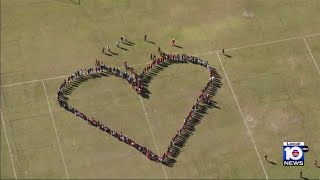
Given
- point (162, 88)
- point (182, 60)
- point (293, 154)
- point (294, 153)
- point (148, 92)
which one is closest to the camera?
point (293, 154)

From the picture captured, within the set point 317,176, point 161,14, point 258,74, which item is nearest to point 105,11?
point 161,14

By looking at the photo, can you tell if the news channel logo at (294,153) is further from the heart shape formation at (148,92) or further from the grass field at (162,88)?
the heart shape formation at (148,92)

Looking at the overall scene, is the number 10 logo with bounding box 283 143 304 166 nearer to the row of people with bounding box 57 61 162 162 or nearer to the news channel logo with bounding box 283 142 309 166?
the news channel logo with bounding box 283 142 309 166

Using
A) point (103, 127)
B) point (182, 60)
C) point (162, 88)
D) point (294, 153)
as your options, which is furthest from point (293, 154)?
point (103, 127)

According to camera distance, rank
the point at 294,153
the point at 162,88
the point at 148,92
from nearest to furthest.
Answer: the point at 294,153
the point at 148,92
the point at 162,88

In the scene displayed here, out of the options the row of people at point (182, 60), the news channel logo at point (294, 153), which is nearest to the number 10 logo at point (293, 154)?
the news channel logo at point (294, 153)

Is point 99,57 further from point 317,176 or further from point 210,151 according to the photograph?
point 317,176

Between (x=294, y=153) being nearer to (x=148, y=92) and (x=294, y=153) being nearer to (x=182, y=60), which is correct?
(x=182, y=60)
